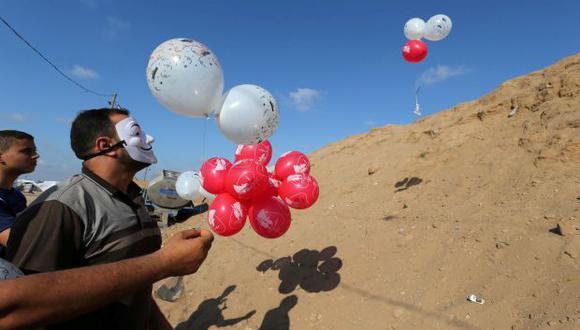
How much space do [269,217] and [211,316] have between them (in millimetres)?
2577

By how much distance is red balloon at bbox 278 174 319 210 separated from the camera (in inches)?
154

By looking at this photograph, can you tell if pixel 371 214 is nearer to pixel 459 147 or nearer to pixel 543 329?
pixel 459 147

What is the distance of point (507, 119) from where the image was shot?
8734 mm

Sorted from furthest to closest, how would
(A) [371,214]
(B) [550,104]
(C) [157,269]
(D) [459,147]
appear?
(D) [459,147], (B) [550,104], (A) [371,214], (C) [157,269]

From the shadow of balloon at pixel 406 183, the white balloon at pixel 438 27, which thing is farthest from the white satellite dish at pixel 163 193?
the white balloon at pixel 438 27

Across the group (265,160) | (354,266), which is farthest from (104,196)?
(354,266)

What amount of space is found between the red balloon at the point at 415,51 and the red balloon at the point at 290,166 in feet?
16.9

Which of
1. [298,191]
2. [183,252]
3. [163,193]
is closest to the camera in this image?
[183,252]

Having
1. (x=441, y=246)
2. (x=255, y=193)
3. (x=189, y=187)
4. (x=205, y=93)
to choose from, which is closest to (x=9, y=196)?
(x=205, y=93)

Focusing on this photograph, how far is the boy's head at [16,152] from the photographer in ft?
10.3

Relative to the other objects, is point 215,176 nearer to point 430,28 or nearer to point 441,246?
Answer: point 441,246

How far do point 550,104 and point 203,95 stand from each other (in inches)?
326

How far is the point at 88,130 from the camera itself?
2062 millimetres

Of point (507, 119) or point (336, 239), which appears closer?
point (336, 239)
